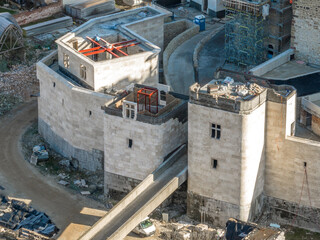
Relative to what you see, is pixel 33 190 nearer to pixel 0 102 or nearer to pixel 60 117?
pixel 60 117

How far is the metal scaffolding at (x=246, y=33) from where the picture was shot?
120m

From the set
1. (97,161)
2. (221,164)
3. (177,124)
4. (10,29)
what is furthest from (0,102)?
(221,164)

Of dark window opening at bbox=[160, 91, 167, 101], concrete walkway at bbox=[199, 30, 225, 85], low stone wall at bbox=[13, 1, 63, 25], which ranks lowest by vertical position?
low stone wall at bbox=[13, 1, 63, 25]

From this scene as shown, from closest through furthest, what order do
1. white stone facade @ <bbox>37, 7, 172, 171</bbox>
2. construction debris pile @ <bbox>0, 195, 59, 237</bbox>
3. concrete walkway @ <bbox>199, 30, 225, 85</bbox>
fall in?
construction debris pile @ <bbox>0, 195, 59, 237</bbox> → white stone facade @ <bbox>37, 7, 172, 171</bbox> → concrete walkway @ <bbox>199, 30, 225, 85</bbox>

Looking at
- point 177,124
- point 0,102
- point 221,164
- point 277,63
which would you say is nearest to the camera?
point 221,164

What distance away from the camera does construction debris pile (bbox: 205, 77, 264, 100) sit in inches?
3691

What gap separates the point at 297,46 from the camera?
119 meters

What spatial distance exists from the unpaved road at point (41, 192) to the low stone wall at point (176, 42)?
20.0m

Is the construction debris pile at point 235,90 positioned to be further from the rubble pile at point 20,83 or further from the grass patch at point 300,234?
Result: the rubble pile at point 20,83

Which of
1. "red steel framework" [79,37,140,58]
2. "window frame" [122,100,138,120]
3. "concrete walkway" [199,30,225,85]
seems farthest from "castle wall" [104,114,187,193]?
"concrete walkway" [199,30,225,85]

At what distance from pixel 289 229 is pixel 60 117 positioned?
3035 cm

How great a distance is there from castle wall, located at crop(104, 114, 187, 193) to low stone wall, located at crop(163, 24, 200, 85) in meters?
20.8

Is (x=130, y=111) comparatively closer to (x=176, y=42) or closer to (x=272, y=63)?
(x=272, y=63)

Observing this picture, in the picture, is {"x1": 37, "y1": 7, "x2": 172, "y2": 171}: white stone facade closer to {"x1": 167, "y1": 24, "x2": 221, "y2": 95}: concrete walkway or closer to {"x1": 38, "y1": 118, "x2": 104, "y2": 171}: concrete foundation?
{"x1": 38, "y1": 118, "x2": 104, "y2": 171}: concrete foundation
